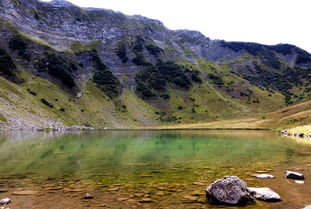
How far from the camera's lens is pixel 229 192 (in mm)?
14922

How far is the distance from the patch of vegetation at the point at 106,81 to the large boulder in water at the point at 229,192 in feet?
528

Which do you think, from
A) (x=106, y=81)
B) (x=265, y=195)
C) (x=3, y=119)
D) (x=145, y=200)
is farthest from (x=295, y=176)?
(x=106, y=81)

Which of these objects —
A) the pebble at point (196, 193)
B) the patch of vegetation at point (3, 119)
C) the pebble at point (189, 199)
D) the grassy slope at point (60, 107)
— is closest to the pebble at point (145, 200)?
the pebble at point (189, 199)

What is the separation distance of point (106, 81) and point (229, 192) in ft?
569

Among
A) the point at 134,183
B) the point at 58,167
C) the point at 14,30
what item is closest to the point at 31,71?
the point at 14,30

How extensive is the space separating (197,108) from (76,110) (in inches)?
3153

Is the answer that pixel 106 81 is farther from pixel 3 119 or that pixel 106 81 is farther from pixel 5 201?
pixel 5 201

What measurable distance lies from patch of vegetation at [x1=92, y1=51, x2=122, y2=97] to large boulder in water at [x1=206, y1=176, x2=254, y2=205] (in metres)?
161

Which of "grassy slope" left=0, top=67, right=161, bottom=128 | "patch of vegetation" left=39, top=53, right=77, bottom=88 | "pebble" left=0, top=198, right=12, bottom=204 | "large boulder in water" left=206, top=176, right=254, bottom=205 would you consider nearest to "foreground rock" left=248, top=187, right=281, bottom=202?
"large boulder in water" left=206, top=176, right=254, bottom=205

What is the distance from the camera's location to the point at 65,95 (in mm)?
146500

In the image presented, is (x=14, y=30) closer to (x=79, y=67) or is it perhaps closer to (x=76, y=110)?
(x=79, y=67)

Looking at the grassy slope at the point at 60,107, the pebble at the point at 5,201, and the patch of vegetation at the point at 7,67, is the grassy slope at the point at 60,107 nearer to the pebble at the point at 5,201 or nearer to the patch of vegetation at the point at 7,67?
the patch of vegetation at the point at 7,67

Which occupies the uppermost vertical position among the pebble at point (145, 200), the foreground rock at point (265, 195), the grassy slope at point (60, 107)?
the grassy slope at point (60, 107)

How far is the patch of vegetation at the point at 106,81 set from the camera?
175625 mm
